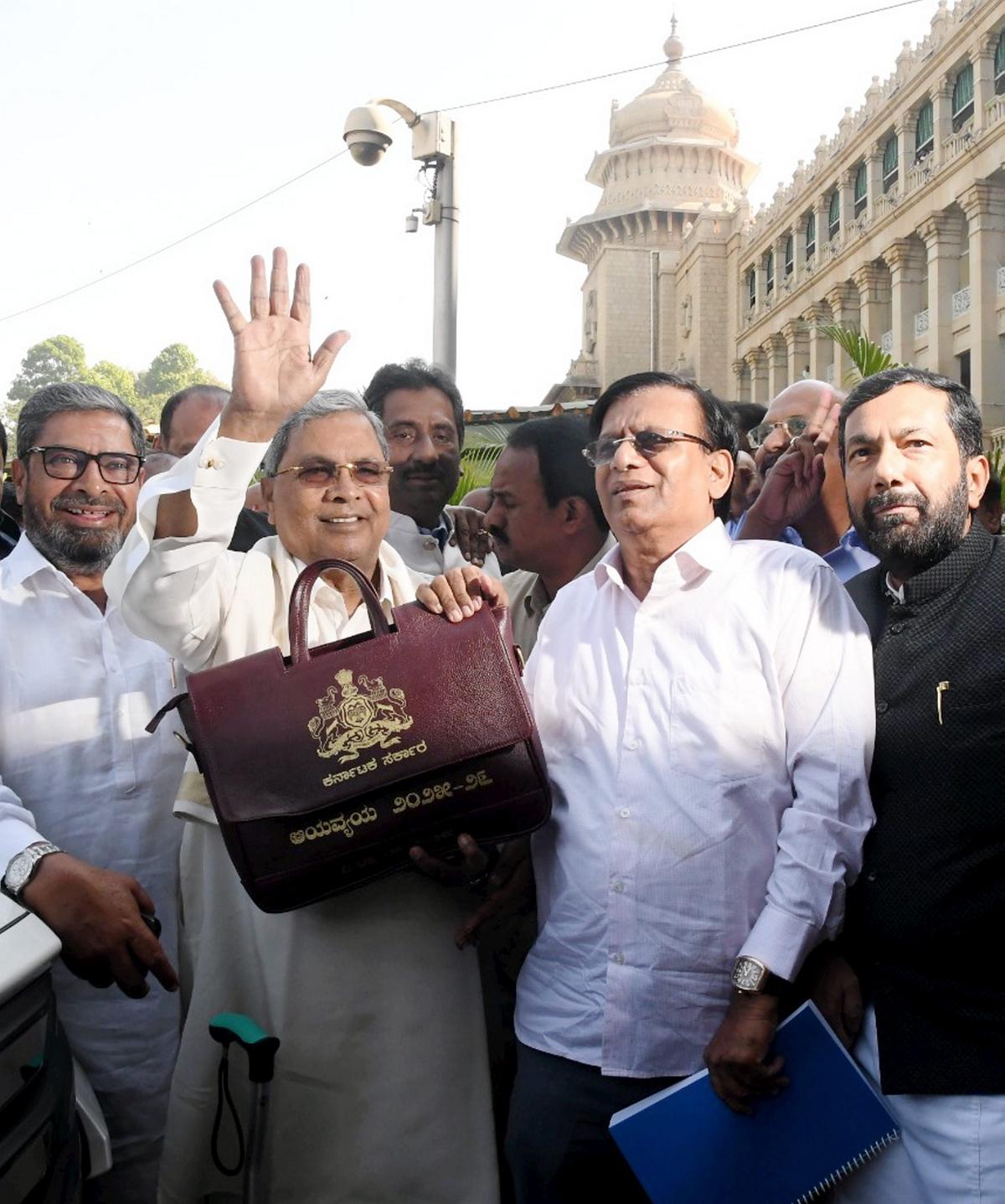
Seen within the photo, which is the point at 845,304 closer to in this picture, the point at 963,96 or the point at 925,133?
the point at 925,133

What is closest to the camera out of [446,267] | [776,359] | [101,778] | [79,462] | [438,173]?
[101,778]

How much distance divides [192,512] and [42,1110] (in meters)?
1.18

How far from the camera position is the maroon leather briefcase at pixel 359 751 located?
223 centimetres

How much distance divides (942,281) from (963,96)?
465 centimetres

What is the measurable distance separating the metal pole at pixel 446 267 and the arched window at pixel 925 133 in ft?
87.3

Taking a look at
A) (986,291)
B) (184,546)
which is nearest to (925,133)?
(986,291)

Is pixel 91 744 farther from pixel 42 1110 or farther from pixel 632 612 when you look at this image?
pixel 632 612

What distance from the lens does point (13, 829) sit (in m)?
2.34

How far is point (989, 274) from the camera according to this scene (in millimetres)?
28234

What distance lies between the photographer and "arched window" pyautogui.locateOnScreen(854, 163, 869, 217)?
36.0 meters

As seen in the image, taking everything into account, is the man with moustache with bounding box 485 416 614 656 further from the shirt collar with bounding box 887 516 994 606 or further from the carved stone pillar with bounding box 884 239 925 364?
the carved stone pillar with bounding box 884 239 925 364

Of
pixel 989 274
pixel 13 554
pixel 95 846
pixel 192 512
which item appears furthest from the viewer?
pixel 989 274

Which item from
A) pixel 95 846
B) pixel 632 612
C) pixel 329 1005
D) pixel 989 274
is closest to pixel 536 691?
pixel 632 612

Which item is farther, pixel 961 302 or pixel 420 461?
pixel 961 302
